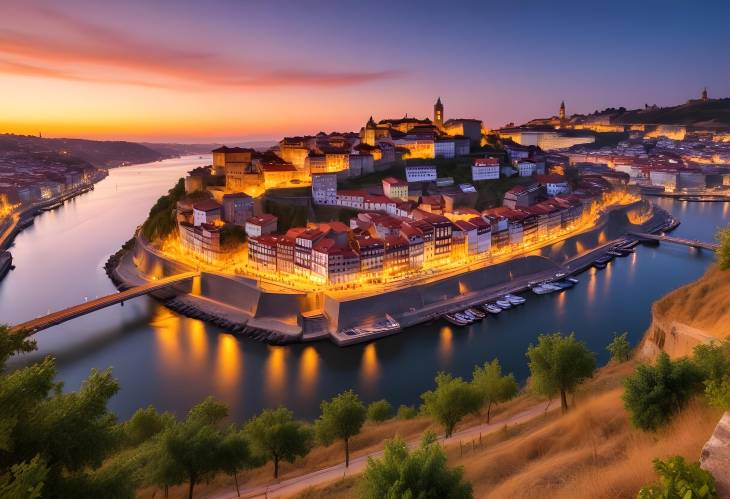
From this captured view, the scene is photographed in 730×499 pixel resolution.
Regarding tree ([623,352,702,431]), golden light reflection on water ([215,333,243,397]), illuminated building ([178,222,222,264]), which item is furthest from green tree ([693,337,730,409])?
illuminated building ([178,222,222,264])

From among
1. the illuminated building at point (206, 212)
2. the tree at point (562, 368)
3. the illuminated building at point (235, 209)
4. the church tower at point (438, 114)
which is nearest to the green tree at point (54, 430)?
the tree at point (562, 368)

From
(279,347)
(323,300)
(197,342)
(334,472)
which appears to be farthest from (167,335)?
(334,472)

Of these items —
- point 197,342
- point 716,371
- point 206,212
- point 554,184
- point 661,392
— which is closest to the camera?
point 716,371

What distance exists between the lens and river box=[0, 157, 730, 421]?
11312 mm

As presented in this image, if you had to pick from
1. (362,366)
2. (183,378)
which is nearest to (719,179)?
(362,366)

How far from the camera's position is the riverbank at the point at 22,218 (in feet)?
85.8

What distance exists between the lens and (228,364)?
12.6 metres

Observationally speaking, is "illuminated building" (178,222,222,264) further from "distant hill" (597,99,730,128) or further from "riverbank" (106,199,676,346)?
"distant hill" (597,99,730,128)

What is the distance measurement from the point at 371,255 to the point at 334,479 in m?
10.2

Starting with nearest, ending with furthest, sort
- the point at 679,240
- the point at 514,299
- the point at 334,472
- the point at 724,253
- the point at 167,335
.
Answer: the point at 334,472 → the point at 724,253 → the point at 167,335 → the point at 514,299 → the point at 679,240

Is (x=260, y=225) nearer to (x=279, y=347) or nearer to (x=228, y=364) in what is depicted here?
(x=279, y=347)

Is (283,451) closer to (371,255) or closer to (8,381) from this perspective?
(8,381)

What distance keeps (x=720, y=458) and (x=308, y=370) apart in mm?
10115

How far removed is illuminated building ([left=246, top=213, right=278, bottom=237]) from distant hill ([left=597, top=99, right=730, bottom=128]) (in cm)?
7090
